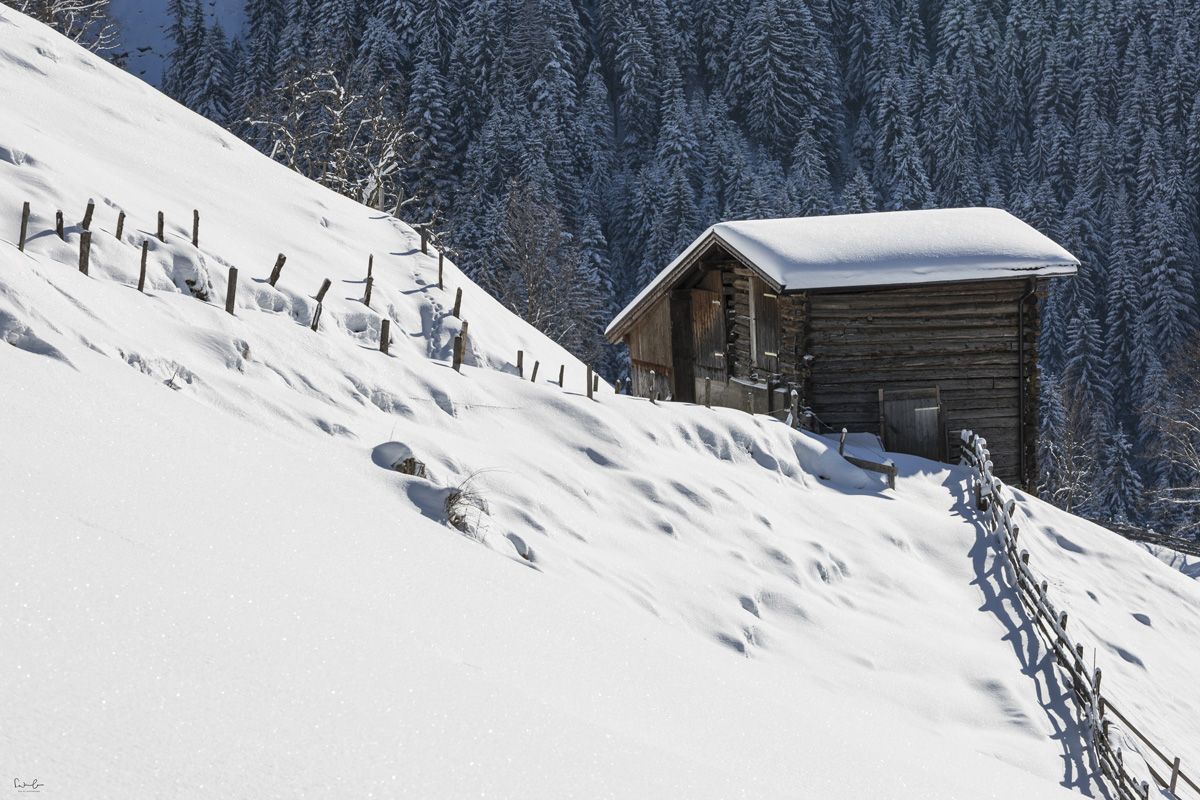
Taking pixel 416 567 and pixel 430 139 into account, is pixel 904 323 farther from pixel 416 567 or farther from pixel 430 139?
pixel 430 139

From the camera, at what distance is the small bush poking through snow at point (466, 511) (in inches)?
299

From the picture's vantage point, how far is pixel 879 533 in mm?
13297

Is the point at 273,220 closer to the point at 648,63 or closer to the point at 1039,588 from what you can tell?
the point at 1039,588

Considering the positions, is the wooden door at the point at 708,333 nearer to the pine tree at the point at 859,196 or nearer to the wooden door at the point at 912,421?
the wooden door at the point at 912,421

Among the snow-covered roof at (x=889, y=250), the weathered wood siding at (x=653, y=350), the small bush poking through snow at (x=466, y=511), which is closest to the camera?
the small bush poking through snow at (x=466, y=511)

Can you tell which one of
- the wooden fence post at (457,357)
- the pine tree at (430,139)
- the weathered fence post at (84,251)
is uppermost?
the pine tree at (430,139)

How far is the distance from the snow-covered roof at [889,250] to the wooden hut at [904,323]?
2 cm

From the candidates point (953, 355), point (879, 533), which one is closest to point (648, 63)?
point (953, 355)

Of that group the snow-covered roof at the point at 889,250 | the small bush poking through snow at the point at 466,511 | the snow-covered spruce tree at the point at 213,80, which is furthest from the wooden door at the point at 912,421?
the snow-covered spruce tree at the point at 213,80

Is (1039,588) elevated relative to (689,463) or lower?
lower

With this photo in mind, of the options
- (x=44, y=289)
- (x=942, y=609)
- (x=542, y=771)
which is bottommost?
(x=942, y=609)

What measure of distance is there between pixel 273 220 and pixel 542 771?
15352 millimetres

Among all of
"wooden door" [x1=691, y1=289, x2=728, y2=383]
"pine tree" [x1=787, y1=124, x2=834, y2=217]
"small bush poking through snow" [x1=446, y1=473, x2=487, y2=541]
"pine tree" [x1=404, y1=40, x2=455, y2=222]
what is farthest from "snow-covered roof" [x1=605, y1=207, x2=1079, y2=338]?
"pine tree" [x1=787, y1=124, x2=834, y2=217]

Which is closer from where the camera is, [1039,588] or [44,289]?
[44,289]
